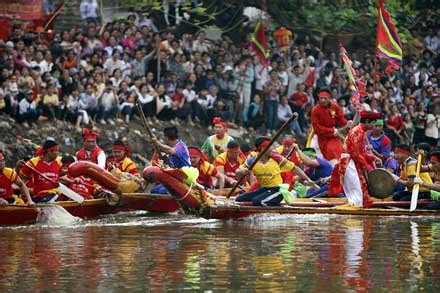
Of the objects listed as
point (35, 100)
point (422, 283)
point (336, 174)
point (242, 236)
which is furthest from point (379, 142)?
point (422, 283)

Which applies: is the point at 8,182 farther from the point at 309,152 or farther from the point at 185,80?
the point at 185,80

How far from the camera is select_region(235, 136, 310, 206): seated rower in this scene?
18656 millimetres

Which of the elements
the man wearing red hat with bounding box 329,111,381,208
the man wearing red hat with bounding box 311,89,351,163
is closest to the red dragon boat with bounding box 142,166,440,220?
the man wearing red hat with bounding box 329,111,381,208

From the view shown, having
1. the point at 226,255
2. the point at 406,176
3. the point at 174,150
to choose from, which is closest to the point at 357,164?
the point at 406,176

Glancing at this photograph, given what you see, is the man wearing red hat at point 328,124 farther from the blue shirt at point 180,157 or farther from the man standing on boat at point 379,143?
Result: the blue shirt at point 180,157

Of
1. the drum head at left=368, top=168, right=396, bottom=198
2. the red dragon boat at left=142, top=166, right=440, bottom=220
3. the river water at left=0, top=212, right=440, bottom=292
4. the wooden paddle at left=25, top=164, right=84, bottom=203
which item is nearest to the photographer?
the river water at left=0, top=212, right=440, bottom=292

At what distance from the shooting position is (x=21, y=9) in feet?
86.6

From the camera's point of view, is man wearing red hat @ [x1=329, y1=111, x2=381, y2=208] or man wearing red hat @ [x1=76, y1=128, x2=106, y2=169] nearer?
man wearing red hat @ [x1=329, y1=111, x2=381, y2=208]

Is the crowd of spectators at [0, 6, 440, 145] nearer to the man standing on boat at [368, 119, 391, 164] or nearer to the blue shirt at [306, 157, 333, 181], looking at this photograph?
the blue shirt at [306, 157, 333, 181]

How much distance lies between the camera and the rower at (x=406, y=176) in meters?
19.2

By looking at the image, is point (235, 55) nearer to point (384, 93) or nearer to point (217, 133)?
point (384, 93)

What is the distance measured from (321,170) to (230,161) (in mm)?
1368

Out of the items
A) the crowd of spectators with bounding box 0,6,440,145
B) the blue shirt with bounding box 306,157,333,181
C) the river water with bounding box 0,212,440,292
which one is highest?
the crowd of spectators with bounding box 0,6,440,145

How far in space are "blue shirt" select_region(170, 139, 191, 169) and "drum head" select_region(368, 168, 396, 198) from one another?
2.50 meters
